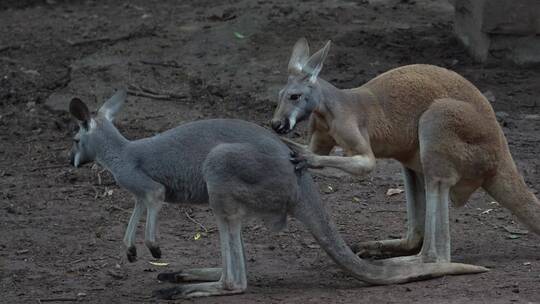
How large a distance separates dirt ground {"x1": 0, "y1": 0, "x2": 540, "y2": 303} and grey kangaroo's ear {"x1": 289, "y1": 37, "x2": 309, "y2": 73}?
1145mm

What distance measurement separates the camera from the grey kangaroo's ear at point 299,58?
6203 millimetres

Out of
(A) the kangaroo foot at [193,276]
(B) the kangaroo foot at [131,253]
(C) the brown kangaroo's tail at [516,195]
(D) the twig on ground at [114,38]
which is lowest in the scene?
(A) the kangaroo foot at [193,276]

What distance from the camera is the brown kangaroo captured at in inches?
236

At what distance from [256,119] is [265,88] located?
2.00ft

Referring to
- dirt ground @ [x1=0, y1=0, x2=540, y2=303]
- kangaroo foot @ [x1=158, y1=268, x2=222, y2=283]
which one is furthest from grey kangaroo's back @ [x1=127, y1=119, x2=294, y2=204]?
dirt ground @ [x1=0, y1=0, x2=540, y2=303]

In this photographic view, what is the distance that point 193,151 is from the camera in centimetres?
593

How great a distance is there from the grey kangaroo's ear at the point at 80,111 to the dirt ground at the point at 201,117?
893mm

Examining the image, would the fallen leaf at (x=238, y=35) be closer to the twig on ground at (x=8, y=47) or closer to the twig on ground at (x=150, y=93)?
the twig on ground at (x=150, y=93)

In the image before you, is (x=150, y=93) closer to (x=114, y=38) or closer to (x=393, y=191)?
(x=114, y=38)

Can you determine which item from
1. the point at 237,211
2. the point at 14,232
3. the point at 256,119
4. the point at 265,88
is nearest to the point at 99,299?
the point at 237,211

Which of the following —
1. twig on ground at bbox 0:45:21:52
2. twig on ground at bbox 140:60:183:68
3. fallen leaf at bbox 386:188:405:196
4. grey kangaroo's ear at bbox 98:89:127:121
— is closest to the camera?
grey kangaroo's ear at bbox 98:89:127:121

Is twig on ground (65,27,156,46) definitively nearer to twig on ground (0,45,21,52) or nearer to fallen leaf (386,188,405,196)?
twig on ground (0,45,21,52)

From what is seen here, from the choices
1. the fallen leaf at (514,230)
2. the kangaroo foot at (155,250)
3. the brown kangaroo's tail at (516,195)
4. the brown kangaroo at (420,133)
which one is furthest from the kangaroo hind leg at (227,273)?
the fallen leaf at (514,230)

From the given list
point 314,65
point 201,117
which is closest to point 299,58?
point 314,65
